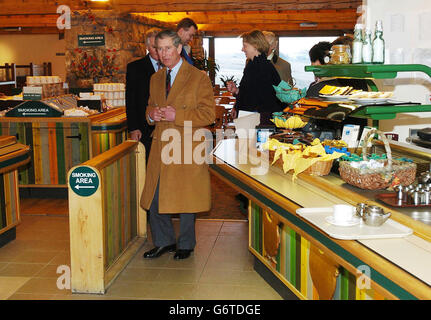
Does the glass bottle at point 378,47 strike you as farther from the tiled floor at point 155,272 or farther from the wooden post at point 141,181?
the wooden post at point 141,181

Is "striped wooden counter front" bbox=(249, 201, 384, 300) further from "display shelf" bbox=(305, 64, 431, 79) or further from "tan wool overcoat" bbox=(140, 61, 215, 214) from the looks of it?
"display shelf" bbox=(305, 64, 431, 79)

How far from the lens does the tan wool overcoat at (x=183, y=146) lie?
14.6ft

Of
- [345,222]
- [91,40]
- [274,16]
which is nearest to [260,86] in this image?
[345,222]

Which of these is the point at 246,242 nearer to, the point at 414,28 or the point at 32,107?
the point at 414,28

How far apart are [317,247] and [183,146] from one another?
211 cm

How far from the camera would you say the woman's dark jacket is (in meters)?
5.16

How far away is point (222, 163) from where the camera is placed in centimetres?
416

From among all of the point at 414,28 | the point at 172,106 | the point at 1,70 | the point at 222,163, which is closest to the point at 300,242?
the point at 222,163

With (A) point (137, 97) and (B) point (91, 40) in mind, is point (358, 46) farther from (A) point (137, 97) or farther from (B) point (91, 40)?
(B) point (91, 40)

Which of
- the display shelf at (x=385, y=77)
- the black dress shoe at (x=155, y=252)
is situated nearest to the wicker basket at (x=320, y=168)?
the display shelf at (x=385, y=77)

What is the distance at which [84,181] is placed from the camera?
3922 mm

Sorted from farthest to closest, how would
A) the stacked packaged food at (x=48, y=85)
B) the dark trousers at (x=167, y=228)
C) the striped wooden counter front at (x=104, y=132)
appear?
the stacked packaged food at (x=48, y=85)
the striped wooden counter front at (x=104, y=132)
the dark trousers at (x=167, y=228)

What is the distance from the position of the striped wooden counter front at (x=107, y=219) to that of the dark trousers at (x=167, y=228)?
0.24 metres

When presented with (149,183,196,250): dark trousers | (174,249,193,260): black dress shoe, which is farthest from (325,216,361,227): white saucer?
(174,249,193,260): black dress shoe
